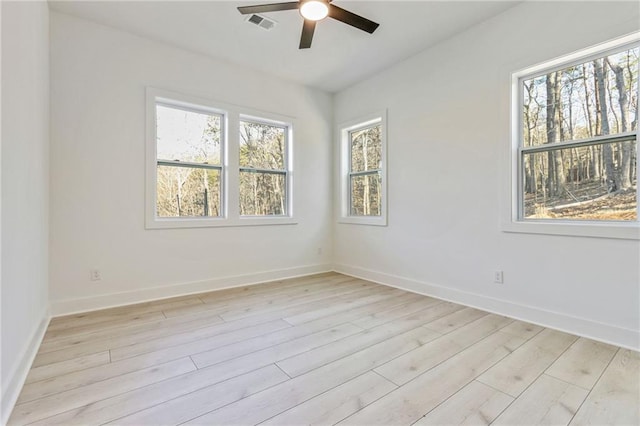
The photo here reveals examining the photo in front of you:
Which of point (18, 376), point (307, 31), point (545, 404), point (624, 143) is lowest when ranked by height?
point (545, 404)

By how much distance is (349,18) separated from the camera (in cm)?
250

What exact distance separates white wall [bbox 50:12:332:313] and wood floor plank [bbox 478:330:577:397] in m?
2.98

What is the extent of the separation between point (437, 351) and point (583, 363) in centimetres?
92

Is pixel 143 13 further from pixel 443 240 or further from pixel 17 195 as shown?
pixel 443 240

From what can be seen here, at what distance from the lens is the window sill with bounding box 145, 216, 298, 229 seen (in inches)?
135

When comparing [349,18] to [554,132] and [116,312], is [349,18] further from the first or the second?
[116,312]

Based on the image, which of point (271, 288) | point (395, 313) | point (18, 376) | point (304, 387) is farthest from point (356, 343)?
point (18, 376)

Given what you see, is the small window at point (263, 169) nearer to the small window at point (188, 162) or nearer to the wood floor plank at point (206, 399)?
the small window at point (188, 162)

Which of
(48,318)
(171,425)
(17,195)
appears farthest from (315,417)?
(48,318)

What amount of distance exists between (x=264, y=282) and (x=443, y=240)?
2.36 m

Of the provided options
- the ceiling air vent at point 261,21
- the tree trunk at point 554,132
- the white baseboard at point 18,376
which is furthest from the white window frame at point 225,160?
the tree trunk at point 554,132

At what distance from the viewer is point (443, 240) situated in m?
3.43

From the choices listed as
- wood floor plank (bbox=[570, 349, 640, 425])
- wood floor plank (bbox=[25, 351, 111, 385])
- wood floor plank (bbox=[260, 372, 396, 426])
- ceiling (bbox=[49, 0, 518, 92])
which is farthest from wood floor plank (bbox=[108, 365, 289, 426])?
ceiling (bbox=[49, 0, 518, 92])

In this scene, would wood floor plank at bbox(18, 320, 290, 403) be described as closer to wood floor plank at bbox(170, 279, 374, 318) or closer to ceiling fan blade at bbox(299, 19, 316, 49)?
wood floor plank at bbox(170, 279, 374, 318)
